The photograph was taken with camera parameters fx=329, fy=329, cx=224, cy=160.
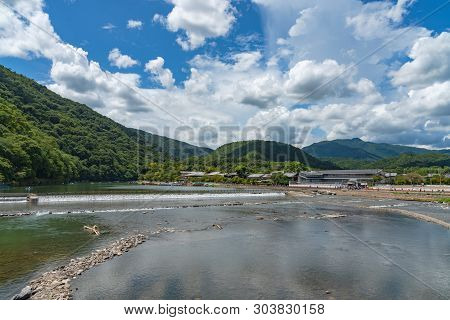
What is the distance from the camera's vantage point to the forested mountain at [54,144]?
196ft

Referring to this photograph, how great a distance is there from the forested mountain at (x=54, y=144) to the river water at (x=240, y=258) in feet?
134

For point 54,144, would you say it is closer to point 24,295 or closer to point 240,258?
point 240,258

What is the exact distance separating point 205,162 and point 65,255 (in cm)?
13764

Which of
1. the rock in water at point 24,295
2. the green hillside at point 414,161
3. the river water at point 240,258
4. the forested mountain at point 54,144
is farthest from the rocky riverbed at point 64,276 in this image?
the green hillside at point 414,161

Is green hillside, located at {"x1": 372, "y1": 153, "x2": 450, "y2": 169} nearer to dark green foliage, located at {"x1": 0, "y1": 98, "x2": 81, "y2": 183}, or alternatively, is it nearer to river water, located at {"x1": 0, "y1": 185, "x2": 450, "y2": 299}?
dark green foliage, located at {"x1": 0, "y1": 98, "x2": 81, "y2": 183}

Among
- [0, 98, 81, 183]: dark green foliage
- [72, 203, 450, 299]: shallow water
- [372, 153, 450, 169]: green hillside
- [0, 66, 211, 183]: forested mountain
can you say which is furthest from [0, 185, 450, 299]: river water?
[372, 153, 450, 169]: green hillside

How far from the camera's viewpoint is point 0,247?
602 inches

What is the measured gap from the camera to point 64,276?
10.8 metres

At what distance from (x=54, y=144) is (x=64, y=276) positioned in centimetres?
9050

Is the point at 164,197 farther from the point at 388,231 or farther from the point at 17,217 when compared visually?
the point at 388,231

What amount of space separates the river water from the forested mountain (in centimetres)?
4097

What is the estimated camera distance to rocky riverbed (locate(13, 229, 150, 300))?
903 cm

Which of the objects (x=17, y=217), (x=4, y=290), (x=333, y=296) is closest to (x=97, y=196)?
(x=17, y=217)

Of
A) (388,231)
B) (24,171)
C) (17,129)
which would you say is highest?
(17,129)
